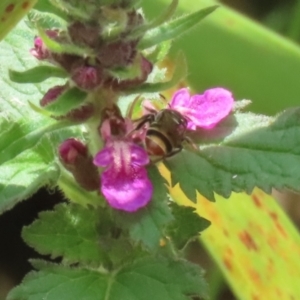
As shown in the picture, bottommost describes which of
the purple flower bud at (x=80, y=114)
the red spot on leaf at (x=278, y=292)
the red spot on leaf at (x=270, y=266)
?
the red spot on leaf at (x=278, y=292)

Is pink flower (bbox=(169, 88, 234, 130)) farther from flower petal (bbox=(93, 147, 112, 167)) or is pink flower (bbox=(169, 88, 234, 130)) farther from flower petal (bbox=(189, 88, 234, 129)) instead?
flower petal (bbox=(93, 147, 112, 167))

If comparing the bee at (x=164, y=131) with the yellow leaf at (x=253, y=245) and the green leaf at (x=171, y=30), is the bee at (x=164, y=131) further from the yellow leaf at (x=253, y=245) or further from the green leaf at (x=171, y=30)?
the yellow leaf at (x=253, y=245)

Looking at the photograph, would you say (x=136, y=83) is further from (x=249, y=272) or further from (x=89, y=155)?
(x=249, y=272)

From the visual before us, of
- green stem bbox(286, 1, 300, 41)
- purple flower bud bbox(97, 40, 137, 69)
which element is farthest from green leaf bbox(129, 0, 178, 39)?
green stem bbox(286, 1, 300, 41)

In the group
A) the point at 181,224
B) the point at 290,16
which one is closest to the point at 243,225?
the point at 181,224

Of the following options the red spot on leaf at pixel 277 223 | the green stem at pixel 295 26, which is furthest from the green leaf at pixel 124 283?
the green stem at pixel 295 26

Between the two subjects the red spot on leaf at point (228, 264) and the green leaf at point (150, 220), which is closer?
the green leaf at point (150, 220)
